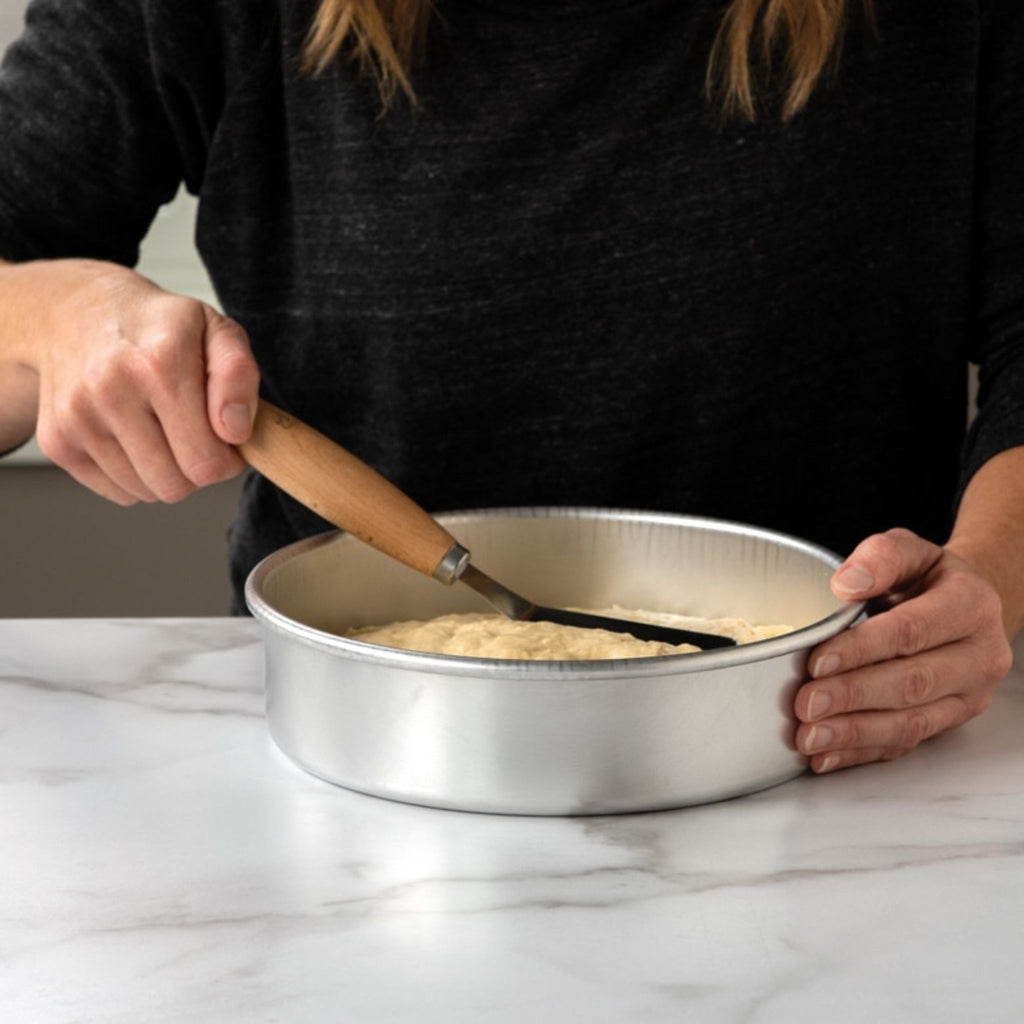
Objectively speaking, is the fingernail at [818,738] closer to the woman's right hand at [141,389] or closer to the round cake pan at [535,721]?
the round cake pan at [535,721]

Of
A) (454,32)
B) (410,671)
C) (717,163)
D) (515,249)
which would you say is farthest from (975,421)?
(410,671)

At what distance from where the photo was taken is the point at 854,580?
84 centimetres

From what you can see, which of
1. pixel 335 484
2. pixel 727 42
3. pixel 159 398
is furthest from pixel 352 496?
pixel 727 42

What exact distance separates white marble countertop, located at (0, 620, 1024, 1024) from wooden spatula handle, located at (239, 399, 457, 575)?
145mm

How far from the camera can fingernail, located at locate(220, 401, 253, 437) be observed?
0.85m

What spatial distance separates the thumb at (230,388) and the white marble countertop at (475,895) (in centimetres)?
19

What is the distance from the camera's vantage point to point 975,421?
1.20 m

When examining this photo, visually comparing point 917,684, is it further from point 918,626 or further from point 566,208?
point 566,208

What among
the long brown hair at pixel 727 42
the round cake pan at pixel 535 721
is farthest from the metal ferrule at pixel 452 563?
the long brown hair at pixel 727 42

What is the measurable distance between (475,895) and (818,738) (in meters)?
0.23

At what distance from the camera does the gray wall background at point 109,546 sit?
242 cm

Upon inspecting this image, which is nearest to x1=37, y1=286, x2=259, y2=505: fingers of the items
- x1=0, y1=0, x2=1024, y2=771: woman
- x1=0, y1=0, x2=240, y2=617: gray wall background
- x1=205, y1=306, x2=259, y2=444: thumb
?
x1=205, y1=306, x2=259, y2=444: thumb

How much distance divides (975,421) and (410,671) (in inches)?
25.6

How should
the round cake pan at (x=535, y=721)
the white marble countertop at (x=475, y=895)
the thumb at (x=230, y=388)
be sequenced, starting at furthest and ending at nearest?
the thumb at (x=230, y=388), the round cake pan at (x=535, y=721), the white marble countertop at (x=475, y=895)
